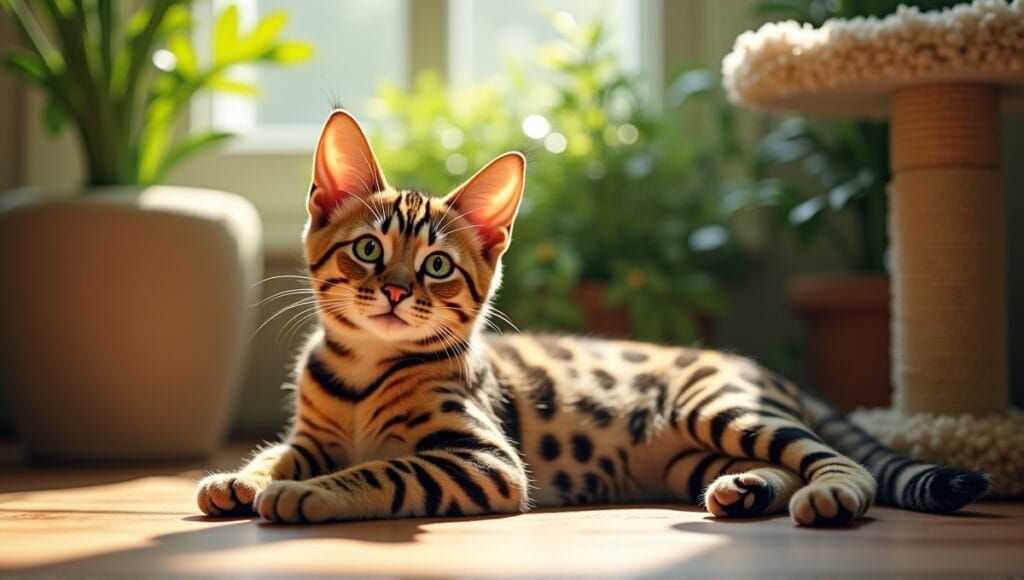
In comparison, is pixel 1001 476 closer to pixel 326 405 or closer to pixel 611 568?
pixel 611 568

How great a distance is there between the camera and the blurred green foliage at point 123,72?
7.86ft

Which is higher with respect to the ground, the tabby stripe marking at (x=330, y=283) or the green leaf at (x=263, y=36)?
the green leaf at (x=263, y=36)

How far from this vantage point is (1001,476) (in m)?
1.74

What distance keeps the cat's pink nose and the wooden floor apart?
12.3 inches

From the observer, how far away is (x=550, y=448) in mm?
1716

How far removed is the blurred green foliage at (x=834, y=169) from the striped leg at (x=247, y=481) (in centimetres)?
154

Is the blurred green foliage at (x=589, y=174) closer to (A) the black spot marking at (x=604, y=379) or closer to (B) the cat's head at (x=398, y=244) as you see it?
(A) the black spot marking at (x=604, y=379)

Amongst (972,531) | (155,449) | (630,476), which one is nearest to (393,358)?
(630,476)

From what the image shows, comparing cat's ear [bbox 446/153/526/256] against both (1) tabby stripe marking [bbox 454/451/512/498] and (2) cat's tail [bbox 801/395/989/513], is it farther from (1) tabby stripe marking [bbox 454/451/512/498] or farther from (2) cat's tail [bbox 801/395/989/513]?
(2) cat's tail [bbox 801/395/989/513]

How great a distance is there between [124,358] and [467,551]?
1386 millimetres

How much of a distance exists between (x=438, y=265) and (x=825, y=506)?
64 centimetres

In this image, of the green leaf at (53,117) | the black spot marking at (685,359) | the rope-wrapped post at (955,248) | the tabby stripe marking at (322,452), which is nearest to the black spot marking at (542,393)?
the black spot marking at (685,359)

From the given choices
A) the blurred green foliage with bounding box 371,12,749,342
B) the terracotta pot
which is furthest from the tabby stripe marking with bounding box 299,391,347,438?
the terracotta pot

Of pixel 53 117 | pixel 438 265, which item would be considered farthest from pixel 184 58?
pixel 438 265
